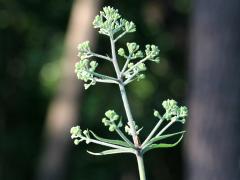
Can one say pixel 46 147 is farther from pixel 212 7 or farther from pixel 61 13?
pixel 212 7

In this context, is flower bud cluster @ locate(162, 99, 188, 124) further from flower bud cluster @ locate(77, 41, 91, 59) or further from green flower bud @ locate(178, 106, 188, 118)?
flower bud cluster @ locate(77, 41, 91, 59)

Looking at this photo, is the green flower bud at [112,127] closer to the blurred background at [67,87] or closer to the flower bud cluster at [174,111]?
the flower bud cluster at [174,111]

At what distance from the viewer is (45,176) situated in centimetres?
1372

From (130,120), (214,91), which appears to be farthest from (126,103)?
(214,91)

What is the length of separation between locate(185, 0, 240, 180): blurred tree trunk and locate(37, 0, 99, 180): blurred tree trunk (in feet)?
17.5

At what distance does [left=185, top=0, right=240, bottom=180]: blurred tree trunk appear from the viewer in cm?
729

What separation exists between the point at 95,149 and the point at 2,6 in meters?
3.61

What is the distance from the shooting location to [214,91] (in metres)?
7.75

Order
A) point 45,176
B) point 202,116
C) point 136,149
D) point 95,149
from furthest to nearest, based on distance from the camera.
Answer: point 95,149, point 45,176, point 202,116, point 136,149

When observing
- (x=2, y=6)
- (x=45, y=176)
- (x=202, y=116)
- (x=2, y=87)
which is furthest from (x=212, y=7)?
(x=2, y=87)

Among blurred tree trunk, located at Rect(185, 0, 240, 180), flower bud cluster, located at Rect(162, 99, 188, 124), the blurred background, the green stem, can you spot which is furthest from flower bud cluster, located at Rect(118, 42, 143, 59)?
the blurred background

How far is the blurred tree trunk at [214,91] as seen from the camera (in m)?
7.29

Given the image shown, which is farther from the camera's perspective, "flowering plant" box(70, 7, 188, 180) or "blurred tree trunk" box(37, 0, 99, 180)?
"blurred tree trunk" box(37, 0, 99, 180)

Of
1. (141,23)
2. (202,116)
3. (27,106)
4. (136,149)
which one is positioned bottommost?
(136,149)
